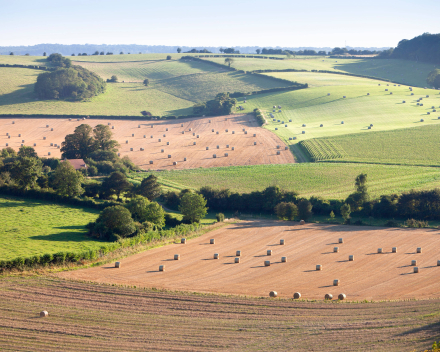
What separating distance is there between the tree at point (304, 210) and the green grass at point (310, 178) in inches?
241

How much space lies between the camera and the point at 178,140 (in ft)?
374

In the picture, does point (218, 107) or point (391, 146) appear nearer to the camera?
point (391, 146)

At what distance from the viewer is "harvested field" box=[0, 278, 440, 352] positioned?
105ft

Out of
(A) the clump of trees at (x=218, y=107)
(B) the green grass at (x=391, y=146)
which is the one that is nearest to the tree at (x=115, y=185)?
(B) the green grass at (x=391, y=146)

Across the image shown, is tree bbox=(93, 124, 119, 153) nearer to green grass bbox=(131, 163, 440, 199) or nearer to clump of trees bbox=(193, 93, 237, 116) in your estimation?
green grass bbox=(131, 163, 440, 199)

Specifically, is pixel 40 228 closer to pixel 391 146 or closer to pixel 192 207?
pixel 192 207

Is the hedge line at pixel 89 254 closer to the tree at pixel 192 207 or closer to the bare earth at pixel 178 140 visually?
the tree at pixel 192 207

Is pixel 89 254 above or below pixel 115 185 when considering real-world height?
below

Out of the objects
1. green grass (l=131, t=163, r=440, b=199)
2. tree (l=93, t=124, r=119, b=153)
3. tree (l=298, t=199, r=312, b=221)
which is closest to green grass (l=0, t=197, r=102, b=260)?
green grass (l=131, t=163, r=440, b=199)

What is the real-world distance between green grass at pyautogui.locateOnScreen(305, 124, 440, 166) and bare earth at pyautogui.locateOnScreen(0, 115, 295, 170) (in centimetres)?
1029

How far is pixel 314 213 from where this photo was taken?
6812 cm

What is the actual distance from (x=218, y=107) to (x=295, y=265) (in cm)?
9398

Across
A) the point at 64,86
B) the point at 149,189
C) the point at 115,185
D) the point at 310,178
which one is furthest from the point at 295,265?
the point at 64,86

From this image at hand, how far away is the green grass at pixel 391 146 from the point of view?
9175 cm
